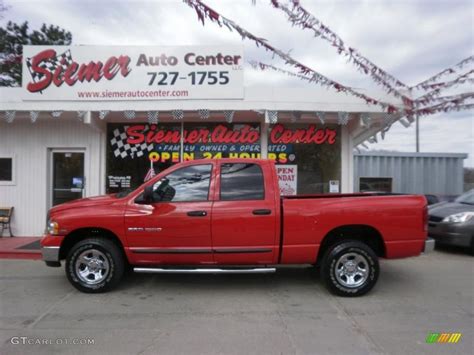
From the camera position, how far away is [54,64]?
8688mm

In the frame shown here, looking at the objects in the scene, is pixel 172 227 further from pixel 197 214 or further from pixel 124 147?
pixel 124 147

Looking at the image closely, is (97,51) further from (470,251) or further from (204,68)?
(470,251)

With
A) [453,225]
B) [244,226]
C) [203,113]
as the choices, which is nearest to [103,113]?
[203,113]

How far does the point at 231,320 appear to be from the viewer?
13.9 ft

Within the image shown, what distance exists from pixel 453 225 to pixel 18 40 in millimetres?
21504

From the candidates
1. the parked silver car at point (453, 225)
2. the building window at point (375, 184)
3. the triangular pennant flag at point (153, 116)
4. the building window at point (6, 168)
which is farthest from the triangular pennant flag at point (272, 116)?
the building window at point (375, 184)

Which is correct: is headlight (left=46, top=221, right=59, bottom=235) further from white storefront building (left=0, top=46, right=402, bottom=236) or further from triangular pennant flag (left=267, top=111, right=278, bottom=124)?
triangular pennant flag (left=267, top=111, right=278, bottom=124)

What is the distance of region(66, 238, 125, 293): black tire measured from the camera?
5070 mm

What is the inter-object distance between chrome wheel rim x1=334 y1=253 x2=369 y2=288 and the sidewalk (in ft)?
19.8

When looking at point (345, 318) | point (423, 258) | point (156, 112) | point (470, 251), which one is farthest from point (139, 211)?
point (470, 251)

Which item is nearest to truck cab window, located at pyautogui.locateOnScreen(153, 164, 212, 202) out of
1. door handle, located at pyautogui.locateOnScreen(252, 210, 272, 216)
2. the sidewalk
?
door handle, located at pyautogui.locateOnScreen(252, 210, 272, 216)

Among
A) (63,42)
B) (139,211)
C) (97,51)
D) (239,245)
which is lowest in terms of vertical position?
(239,245)

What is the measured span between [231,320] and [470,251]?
6948 mm

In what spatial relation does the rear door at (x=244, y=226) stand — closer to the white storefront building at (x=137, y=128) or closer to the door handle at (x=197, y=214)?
the door handle at (x=197, y=214)
